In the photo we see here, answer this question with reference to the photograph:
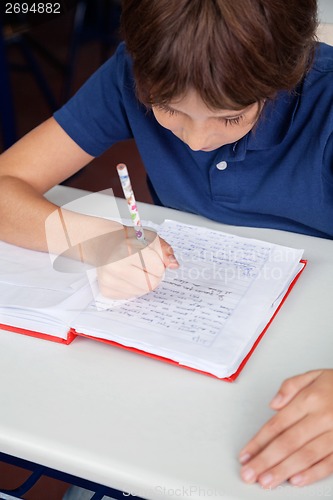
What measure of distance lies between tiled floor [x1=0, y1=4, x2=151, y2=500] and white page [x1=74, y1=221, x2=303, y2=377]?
88 centimetres

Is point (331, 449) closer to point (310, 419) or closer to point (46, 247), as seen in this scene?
point (310, 419)

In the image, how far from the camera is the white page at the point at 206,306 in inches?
36.7

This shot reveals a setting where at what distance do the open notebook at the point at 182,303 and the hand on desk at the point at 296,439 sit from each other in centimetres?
11

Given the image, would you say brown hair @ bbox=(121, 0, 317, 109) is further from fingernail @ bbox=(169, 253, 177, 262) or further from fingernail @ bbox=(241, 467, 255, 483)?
fingernail @ bbox=(241, 467, 255, 483)

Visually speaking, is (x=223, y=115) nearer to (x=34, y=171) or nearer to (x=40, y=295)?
(x=40, y=295)

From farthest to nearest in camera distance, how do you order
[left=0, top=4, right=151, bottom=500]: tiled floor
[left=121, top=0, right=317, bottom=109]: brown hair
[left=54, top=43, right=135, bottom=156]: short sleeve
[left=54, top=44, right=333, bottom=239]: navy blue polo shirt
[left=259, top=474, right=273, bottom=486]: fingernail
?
1. [left=0, top=4, right=151, bottom=500]: tiled floor
2. [left=54, top=43, right=135, bottom=156]: short sleeve
3. [left=54, top=44, right=333, bottom=239]: navy blue polo shirt
4. [left=121, top=0, right=317, bottom=109]: brown hair
5. [left=259, top=474, right=273, bottom=486]: fingernail

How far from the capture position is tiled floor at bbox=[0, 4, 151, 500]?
5.87ft

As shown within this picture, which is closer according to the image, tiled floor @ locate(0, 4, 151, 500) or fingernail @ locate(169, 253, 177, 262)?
fingernail @ locate(169, 253, 177, 262)

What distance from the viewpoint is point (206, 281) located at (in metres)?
1.07

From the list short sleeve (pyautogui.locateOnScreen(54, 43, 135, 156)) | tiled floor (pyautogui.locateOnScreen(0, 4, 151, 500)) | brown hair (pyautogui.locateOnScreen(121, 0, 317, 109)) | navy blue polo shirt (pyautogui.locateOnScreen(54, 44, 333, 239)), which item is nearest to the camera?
brown hair (pyautogui.locateOnScreen(121, 0, 317, 109))

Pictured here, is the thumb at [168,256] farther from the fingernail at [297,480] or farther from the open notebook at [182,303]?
the fingernail at [297,480]

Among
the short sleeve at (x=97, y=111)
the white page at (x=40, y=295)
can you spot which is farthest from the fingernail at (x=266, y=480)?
the short sleeve at (x=97, y=111)

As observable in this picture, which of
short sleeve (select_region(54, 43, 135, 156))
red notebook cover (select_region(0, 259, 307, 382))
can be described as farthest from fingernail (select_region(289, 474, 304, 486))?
short sleeve (select_region(54, 43, 135, 156))

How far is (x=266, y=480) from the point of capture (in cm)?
76
